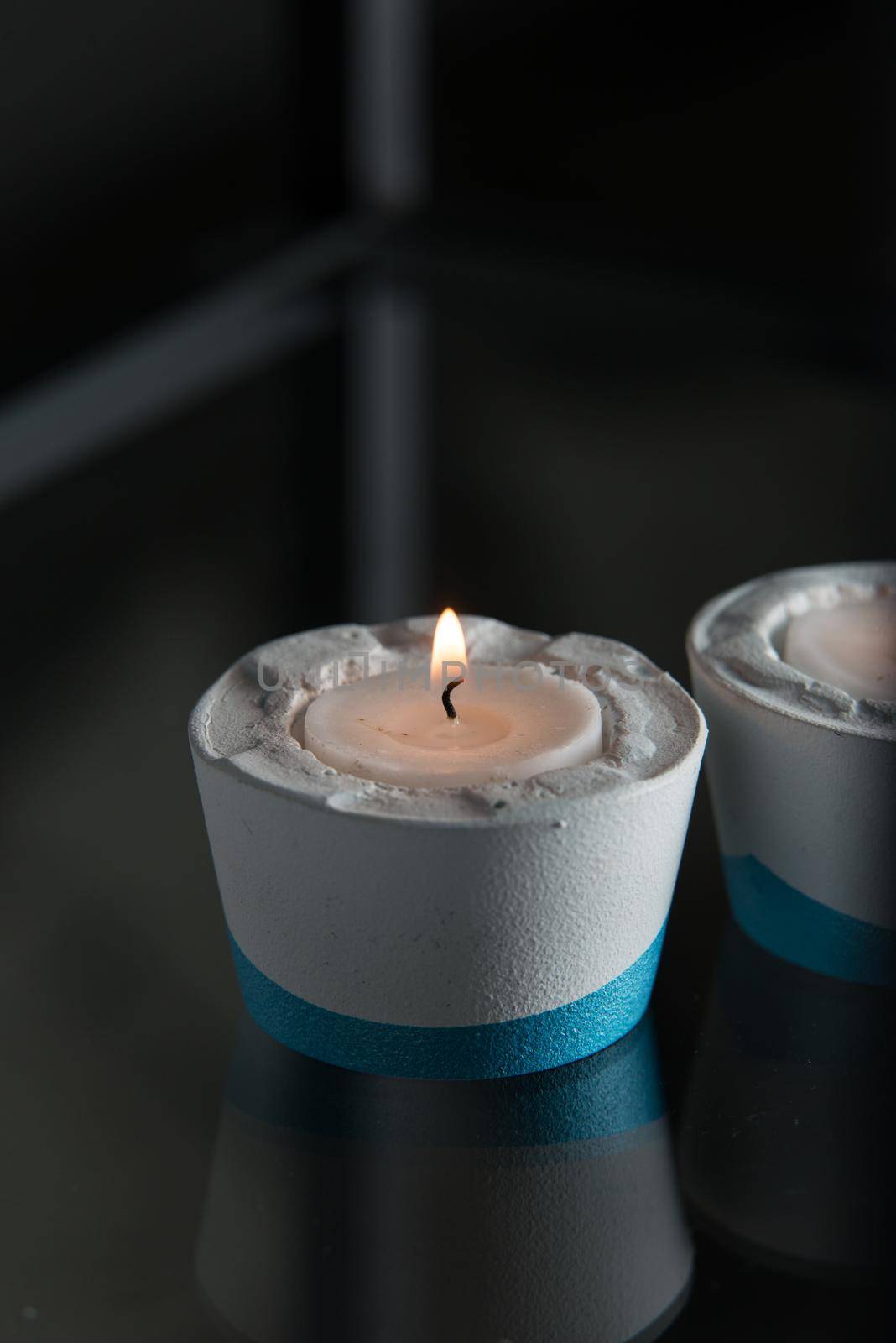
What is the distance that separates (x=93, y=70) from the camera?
1.49m

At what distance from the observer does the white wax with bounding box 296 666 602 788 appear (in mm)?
591

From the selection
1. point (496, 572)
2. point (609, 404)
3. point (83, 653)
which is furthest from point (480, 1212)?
point (609, 404)

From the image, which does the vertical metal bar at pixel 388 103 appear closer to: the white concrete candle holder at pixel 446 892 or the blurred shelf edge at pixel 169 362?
the blurred shelf edge at pixel 169 362

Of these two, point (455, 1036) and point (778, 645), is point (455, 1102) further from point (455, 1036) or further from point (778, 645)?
point (778, 645)

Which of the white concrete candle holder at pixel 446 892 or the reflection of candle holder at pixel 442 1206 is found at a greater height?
the white concrete candle holder at pixel 446 892

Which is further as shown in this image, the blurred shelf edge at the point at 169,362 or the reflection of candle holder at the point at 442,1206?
the blurred shelf edge at the point at 169,362

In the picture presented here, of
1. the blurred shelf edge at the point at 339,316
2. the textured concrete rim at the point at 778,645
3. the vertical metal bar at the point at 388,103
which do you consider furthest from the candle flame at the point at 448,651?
the vertical metal bar at the point at 388,103

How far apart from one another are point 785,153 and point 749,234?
10 cm

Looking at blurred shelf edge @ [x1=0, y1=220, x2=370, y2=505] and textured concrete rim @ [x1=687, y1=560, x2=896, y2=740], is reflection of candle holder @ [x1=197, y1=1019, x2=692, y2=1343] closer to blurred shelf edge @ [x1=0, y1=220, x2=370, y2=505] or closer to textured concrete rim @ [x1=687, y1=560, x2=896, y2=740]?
textured concrete rim @ [x1=687, y1=560, x2=896, y2=740]

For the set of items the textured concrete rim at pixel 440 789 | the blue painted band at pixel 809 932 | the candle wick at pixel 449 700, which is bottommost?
the blue painted band at pixel 809 932

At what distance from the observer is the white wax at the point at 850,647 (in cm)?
67

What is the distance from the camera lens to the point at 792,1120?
603mm

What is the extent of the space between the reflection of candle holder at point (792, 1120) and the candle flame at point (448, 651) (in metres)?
0.18

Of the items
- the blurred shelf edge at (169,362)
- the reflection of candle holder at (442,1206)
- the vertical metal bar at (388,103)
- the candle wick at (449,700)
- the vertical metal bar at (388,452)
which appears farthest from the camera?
the vertical metal bar at (388,103)
